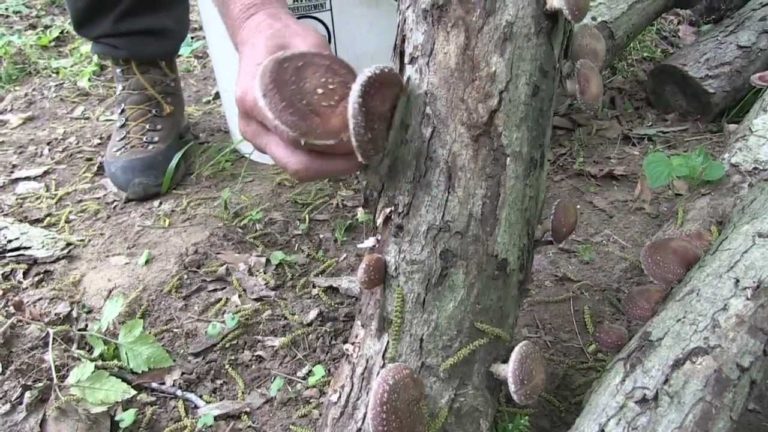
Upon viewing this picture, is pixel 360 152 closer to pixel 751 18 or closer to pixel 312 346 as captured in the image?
pixel 312 346

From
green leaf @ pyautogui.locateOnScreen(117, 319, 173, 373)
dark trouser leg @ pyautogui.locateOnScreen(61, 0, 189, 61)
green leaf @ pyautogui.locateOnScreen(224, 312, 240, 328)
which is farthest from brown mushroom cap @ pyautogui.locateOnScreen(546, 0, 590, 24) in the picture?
dark trouser leg @ pyautogui.locateOnScreen(61, 0, 189, 61)

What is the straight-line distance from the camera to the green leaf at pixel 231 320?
9.37ft

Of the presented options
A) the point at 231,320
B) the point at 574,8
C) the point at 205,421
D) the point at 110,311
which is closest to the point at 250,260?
the point at 231,320

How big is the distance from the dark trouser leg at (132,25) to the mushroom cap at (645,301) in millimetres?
2729

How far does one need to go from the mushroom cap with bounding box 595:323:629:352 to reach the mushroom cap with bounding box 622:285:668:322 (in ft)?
0.27

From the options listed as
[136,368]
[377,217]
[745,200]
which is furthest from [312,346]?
[745,200]

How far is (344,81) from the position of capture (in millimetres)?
1812

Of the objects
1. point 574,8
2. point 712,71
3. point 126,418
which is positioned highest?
point 574,8

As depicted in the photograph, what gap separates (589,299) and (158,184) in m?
2.28

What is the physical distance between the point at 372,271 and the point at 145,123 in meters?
2.38

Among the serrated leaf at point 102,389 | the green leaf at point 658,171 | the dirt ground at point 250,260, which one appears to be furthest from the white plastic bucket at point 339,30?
the serrated leaf at point 102,389

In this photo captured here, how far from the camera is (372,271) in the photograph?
2.07 m

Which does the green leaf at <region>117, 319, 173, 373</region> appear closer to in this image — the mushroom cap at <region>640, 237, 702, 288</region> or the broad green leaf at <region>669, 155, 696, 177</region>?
the mushroom cap at <region>640, 237, 702, 288</region>

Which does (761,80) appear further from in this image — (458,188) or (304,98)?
(304,98)
